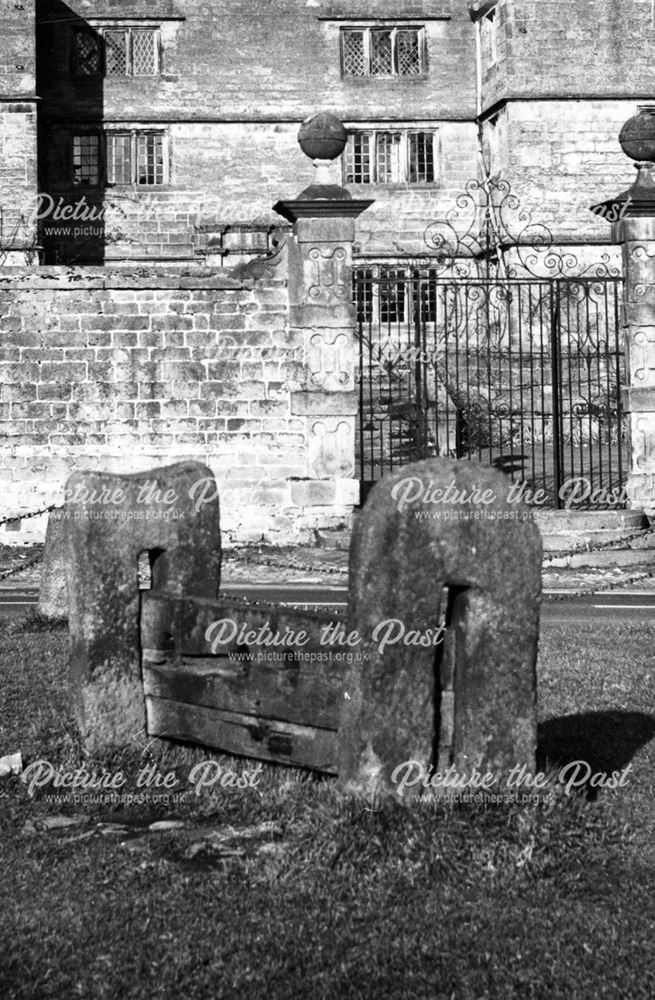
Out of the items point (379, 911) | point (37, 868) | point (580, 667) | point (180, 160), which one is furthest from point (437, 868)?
point (180, 160)

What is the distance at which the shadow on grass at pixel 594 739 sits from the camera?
6816 millimetres

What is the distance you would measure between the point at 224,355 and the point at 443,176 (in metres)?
19.4

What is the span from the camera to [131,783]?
21.1 ft

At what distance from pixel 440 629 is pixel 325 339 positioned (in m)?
12.8

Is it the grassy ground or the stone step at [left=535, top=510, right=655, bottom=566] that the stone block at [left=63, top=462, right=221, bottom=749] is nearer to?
the grassy ground

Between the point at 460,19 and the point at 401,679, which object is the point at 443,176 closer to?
the point at 460,19

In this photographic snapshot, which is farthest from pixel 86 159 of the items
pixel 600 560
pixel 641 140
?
pixel 600 560

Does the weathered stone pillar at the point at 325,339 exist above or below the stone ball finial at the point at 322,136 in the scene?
below

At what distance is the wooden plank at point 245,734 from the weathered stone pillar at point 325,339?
11586 millimetres

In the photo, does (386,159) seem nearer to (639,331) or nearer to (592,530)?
(639,331)

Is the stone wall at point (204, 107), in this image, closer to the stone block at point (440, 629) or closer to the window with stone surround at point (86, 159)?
the window with stone surround at point (86, 159)

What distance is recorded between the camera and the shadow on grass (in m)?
6.82

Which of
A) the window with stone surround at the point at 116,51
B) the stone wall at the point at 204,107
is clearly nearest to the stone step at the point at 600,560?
the stone wall at the point at 204,107

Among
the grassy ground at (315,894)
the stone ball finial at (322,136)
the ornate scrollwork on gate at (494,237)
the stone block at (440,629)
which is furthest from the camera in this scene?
the ornate scrollwork on gate at (494,237)
